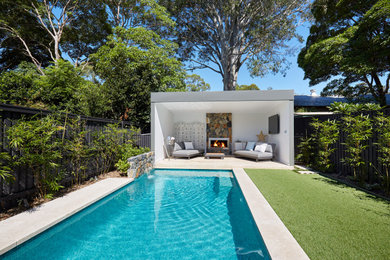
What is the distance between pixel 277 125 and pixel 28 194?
30.0 ft

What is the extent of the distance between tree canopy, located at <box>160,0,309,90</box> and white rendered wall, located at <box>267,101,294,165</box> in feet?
28.0

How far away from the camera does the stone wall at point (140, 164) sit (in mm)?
5609

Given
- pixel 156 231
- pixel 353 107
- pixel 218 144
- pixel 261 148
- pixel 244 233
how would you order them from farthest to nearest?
pixel 218 144
pixel 261 148
pixel 353 107
pixel 156 231
pixel 244 233

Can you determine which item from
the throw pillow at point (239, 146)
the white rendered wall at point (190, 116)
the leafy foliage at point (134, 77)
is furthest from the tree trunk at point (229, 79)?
the throw pillow at point (239, 146)

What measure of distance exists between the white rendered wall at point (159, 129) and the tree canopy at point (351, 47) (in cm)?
1094

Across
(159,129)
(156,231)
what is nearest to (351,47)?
(159,129)

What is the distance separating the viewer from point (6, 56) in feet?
56.0

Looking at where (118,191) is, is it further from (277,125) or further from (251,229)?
(277,125)

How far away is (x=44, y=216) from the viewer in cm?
292

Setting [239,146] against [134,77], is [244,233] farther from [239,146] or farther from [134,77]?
[134,77]

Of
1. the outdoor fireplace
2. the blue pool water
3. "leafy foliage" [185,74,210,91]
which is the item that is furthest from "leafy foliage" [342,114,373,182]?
"leafy foliage" [185,74,210,91]

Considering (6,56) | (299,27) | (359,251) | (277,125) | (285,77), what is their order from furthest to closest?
(6,56), (285,77), (299,27), (277,125), (359,251)

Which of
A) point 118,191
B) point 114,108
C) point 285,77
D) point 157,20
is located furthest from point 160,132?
point 285,77

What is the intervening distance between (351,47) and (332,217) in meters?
11.8
